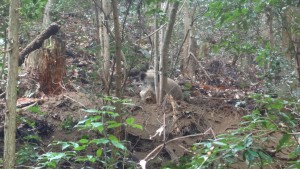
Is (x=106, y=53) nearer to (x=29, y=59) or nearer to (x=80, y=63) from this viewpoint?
(x=29, y=59)

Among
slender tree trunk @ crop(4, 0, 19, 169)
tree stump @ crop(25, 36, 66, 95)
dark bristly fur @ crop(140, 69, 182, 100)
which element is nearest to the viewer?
slender tree trunk @ crop(4, 0, 19, 169)

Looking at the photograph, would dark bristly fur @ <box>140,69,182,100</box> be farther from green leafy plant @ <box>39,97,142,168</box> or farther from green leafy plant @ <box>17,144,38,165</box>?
green leafy plant @ <box>39,97,142,168</box>

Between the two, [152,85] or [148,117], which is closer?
[148,117]

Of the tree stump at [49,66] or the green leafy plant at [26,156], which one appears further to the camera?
the tree stump at [49,66]

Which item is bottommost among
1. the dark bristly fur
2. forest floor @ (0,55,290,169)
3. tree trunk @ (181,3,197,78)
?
forest floor @ (0,55,290,169)

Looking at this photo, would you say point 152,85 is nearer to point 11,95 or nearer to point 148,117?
point 148,117

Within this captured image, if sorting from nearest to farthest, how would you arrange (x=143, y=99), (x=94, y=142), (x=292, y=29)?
1. (x=94, y=142)
2. (x=292, y=29)
3. (x=143, y=99)

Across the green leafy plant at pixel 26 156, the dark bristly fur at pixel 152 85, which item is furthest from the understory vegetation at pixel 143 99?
the dark bristly fur at pixel 152 85

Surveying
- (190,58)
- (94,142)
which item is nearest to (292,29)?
(94,142)

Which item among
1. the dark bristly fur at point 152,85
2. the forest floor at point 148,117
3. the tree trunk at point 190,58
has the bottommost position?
the forest floor at point 148,117

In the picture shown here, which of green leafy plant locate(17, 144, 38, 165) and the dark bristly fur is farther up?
the dark bristly fur

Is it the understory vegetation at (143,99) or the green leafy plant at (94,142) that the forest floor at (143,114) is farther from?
the green leafy plant at (94,142)

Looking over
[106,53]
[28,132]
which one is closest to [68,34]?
[106,53]

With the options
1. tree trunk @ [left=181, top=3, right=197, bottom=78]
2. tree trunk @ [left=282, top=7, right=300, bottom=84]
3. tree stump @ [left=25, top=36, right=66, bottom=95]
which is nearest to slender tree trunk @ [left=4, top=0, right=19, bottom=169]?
tree trunk @ [left=282, top=7, right=300, bottom=84]
